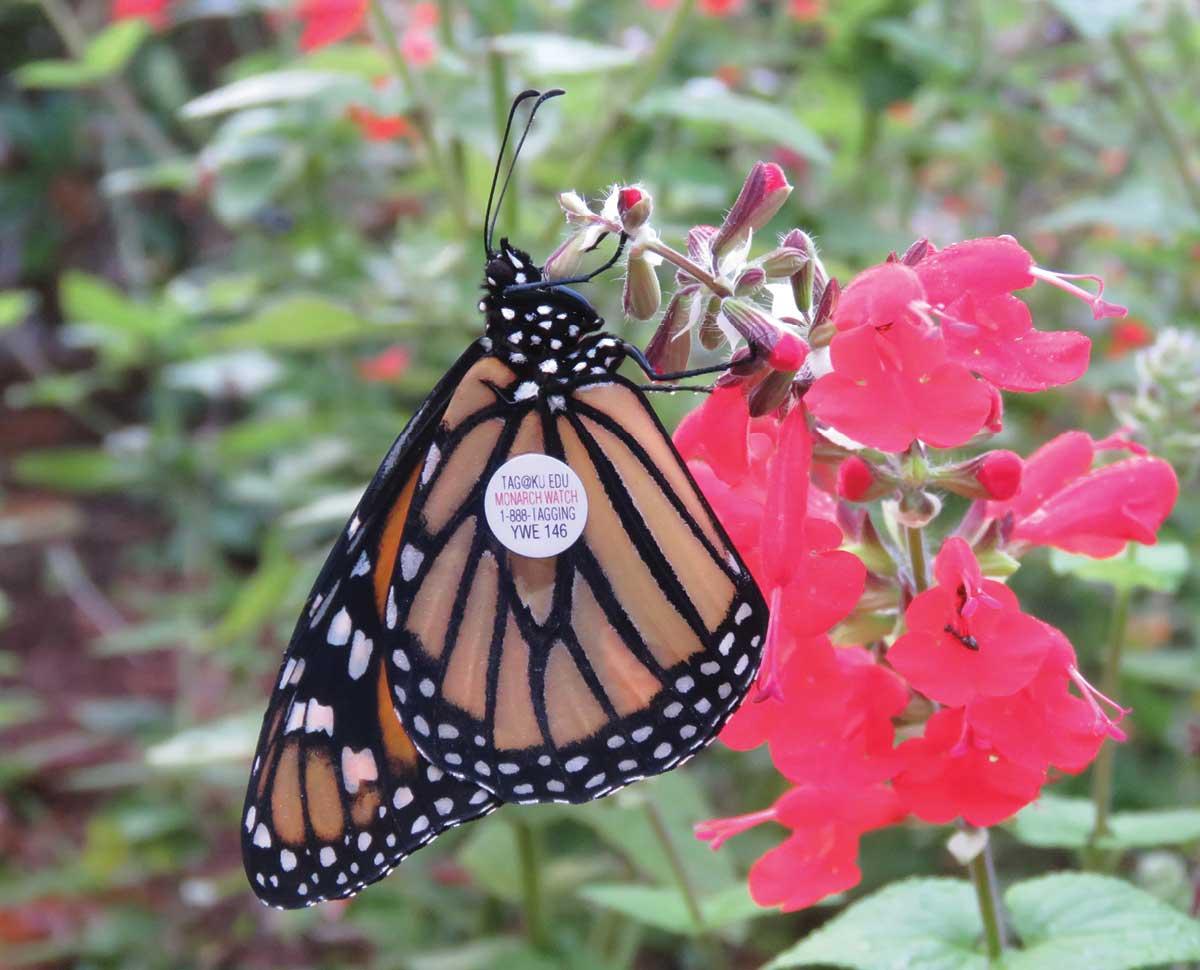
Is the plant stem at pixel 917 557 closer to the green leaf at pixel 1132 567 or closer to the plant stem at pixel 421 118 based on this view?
the green leaf at pixel 1132 567

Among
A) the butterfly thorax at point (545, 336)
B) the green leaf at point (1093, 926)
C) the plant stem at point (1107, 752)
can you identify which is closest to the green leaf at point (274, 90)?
the butterfly thorax at point (545, 336)

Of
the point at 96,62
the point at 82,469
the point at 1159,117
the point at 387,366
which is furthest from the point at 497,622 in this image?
the point at 82,469

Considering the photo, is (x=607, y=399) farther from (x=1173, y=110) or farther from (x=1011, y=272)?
(x=1173, y=110)

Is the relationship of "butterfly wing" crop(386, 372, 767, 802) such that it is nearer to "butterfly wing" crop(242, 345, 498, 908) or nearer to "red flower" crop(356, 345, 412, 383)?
"butterfly wing" crop(242, 345, 498, 908)

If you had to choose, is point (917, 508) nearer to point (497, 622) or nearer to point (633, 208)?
→ point (633, 208)

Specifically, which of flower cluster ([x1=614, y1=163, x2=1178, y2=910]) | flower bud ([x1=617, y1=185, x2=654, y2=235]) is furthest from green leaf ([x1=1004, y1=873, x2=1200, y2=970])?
flower bud ([x1=617, y1=185, x2=654, y2=235])
